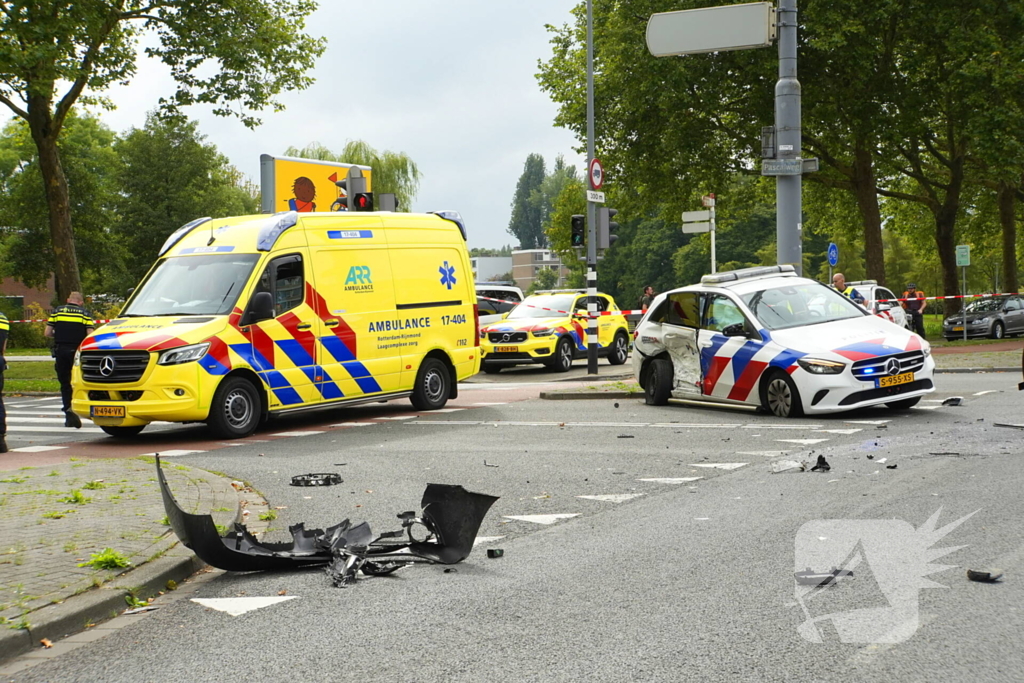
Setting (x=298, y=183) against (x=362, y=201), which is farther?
(x=298, y=183)

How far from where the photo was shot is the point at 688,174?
34.8 m

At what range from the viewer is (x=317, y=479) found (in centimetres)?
965

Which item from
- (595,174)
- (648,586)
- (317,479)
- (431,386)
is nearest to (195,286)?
(431,386)

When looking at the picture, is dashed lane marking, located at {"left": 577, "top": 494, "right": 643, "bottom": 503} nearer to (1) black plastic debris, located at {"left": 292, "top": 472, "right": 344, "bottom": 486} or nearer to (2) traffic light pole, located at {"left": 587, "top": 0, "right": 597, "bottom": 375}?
(1) black plastic debris, located at {"left": 292, "top": 472, "right": 344, "bottom": 486}

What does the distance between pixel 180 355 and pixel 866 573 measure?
8.93 m

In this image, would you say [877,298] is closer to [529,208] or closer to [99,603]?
[99,603]

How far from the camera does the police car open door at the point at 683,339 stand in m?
14.7

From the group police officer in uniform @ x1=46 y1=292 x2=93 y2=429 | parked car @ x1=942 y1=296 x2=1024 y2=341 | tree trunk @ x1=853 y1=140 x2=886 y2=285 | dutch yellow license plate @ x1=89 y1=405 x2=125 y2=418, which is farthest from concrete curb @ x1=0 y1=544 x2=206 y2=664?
parked car @ x1=942 y1=296 x2=1024 y2=341

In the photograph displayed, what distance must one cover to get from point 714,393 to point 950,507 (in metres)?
7.19

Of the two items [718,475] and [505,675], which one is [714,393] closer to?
[718,475]

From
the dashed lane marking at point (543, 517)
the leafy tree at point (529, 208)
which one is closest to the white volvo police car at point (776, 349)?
the dashed lane marking at point (543, 517)

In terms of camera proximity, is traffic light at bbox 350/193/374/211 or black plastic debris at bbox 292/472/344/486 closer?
black plastic debris at bbox 292/472/344/486

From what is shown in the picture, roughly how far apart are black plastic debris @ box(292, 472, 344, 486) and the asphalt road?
150 mm

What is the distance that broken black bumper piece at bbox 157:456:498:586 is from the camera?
605cm
